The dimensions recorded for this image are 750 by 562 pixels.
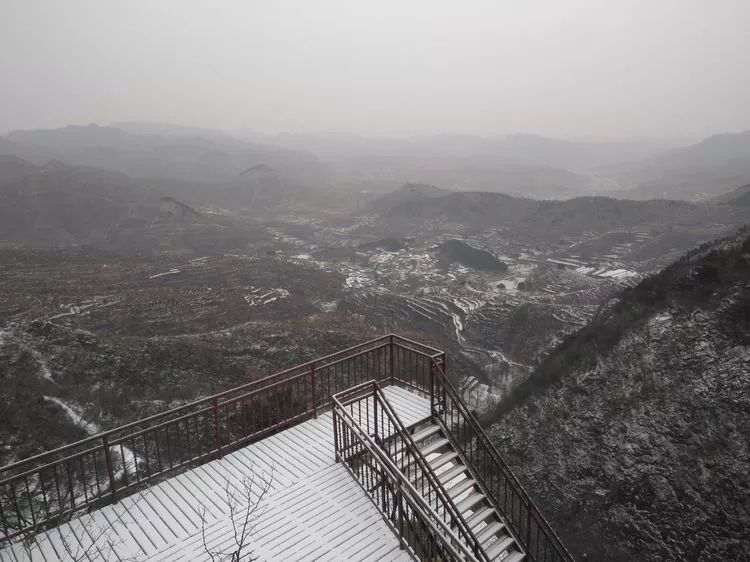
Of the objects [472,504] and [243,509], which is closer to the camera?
[243,509]

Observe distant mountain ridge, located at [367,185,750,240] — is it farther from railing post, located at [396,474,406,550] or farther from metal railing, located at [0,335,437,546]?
railing post, located at [396,474,406,550]

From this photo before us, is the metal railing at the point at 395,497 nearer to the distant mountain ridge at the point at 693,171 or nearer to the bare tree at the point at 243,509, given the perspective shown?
the bare tree at the point at 243,509

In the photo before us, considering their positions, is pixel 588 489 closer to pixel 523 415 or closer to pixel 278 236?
pixel 523 415

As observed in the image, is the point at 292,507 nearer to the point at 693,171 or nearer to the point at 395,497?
the point at 395,497

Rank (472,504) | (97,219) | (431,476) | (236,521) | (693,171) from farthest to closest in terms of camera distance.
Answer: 1. (693,171)
2. (97,219)
3. (472,504)
4. (431,476)
5. (236,521)

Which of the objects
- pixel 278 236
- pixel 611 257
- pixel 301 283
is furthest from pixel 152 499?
pixel 278 236

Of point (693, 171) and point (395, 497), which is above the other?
point (395, 497)

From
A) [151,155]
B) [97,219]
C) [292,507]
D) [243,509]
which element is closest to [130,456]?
[243,509]
